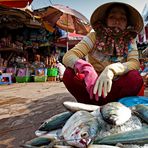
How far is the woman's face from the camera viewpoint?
253cm

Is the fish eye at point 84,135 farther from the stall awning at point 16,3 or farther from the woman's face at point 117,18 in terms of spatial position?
the stall awning at point 16,3

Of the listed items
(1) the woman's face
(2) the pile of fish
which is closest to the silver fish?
(2) the pile of fish

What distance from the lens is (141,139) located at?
1411 millimetres

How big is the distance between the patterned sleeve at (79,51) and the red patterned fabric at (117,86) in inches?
3.8

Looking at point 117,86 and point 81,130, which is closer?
point 81,130

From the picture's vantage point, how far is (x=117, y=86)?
90.8 inches

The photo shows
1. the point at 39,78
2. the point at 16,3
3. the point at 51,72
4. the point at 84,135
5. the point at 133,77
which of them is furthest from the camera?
the point at 51,72

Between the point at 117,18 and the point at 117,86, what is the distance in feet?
2.29

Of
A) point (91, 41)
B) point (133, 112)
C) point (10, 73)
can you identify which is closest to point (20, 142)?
point (133, 112)

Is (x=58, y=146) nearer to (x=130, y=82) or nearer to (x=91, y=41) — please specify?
(x=130, y=82)

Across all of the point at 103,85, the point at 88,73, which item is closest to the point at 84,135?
the point at 103,85

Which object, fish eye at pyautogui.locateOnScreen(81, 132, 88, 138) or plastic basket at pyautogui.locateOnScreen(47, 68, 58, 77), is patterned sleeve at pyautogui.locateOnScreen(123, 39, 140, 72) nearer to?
fish eye at pyautogui.locateOnScreen(81, 132, 88, 138)

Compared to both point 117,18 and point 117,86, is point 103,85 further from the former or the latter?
point 117,18

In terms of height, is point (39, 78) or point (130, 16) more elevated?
point (130, 16)
